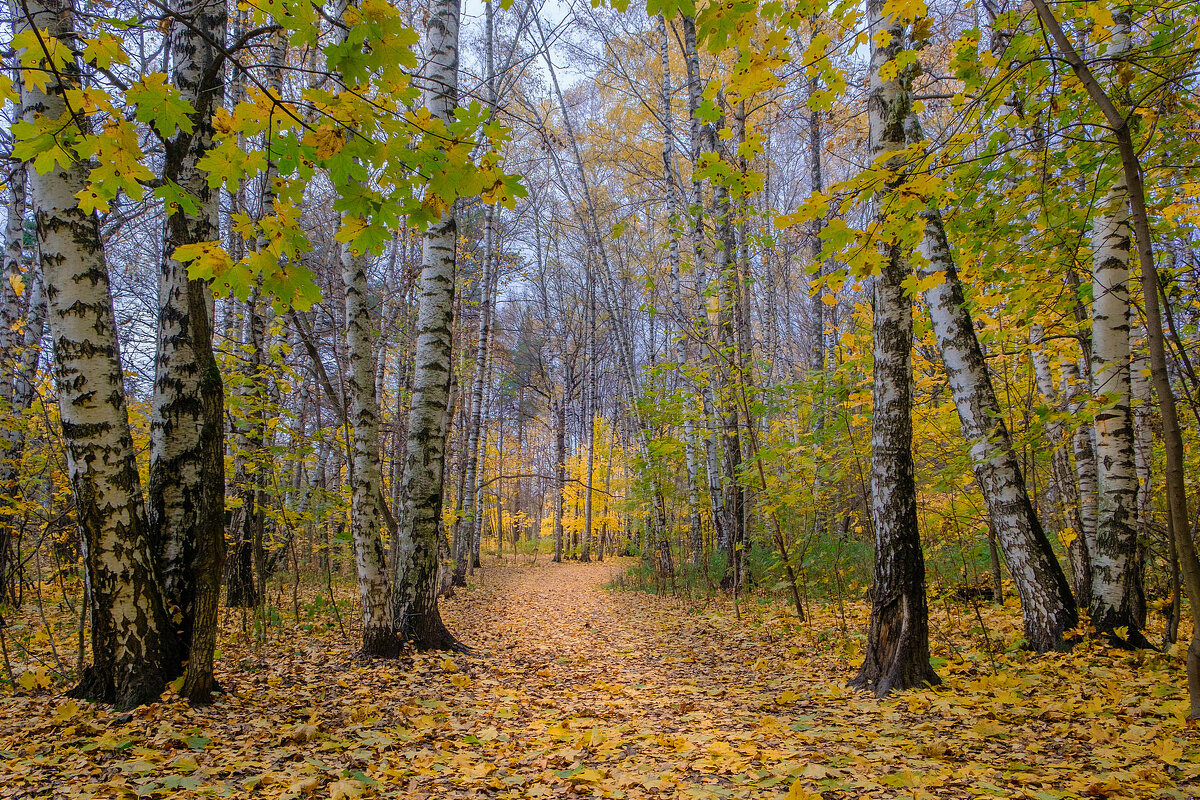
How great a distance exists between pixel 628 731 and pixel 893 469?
2.26 meters

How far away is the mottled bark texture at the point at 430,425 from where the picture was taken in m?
4.69

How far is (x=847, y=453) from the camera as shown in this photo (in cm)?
606

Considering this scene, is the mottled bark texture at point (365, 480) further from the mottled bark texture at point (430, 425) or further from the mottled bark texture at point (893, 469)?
the mottled bark texture at point (893, 469)

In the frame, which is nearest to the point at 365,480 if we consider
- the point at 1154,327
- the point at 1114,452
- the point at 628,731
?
the point at 628,731

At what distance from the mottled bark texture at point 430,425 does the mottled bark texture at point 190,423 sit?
5.27 ft

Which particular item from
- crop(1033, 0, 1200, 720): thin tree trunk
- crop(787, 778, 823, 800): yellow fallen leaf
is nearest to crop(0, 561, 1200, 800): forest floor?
crop(787, 778, 823, 800): yellow fallen leaf

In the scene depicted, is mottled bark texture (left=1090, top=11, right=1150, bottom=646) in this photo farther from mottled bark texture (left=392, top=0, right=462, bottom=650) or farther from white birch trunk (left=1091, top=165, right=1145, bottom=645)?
mottled bark texture (left=392, top=0, right=462, bottom=650)

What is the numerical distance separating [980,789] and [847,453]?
4313 millimetres

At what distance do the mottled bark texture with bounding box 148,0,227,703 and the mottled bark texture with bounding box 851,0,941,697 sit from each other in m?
3.91

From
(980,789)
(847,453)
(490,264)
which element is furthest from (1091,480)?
(490,264)

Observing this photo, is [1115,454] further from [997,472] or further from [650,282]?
[650,282]

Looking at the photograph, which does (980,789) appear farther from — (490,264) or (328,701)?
(490,264)

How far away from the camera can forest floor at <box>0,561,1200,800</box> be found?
2180mm

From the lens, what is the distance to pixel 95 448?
2.89 meters
